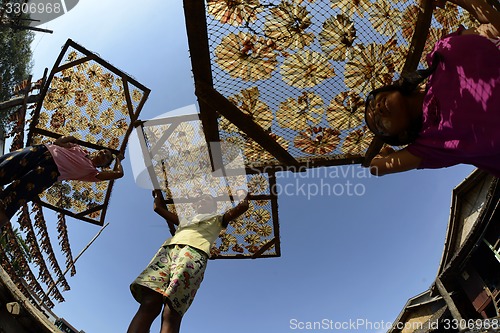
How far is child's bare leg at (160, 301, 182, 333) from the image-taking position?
96.7 inches

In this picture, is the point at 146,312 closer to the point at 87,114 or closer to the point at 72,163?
the point at 72,163

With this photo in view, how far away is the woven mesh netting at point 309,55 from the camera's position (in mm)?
3076

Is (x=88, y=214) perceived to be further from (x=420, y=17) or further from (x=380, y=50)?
(x=420, y=17)

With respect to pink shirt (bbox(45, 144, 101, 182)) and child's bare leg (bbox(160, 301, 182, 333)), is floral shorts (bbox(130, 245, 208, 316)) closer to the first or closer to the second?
child's bare leg (bbox(160, 301, 182, 333))

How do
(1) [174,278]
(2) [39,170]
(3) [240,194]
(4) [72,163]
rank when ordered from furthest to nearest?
(3) [240,194]
(4) [72,163]
(2) [39,170]
(1) [174,278]

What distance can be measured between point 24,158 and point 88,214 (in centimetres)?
236

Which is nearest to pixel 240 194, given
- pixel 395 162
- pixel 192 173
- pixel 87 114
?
pixel 192 173

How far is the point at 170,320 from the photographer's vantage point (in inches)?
98.2

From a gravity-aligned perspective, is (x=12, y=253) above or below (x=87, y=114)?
below

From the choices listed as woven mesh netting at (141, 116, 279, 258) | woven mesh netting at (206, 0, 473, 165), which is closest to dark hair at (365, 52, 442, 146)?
woven mesh netting at (206, 0, 473, 165)

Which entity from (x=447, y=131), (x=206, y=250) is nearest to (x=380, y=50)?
(x=447, y=131)

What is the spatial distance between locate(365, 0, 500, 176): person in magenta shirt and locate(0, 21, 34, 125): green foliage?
22576 millimetres

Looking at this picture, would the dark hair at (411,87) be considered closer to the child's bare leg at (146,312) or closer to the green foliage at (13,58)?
the child's bare leg at (146,312)

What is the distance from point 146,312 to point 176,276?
332 millimetres
